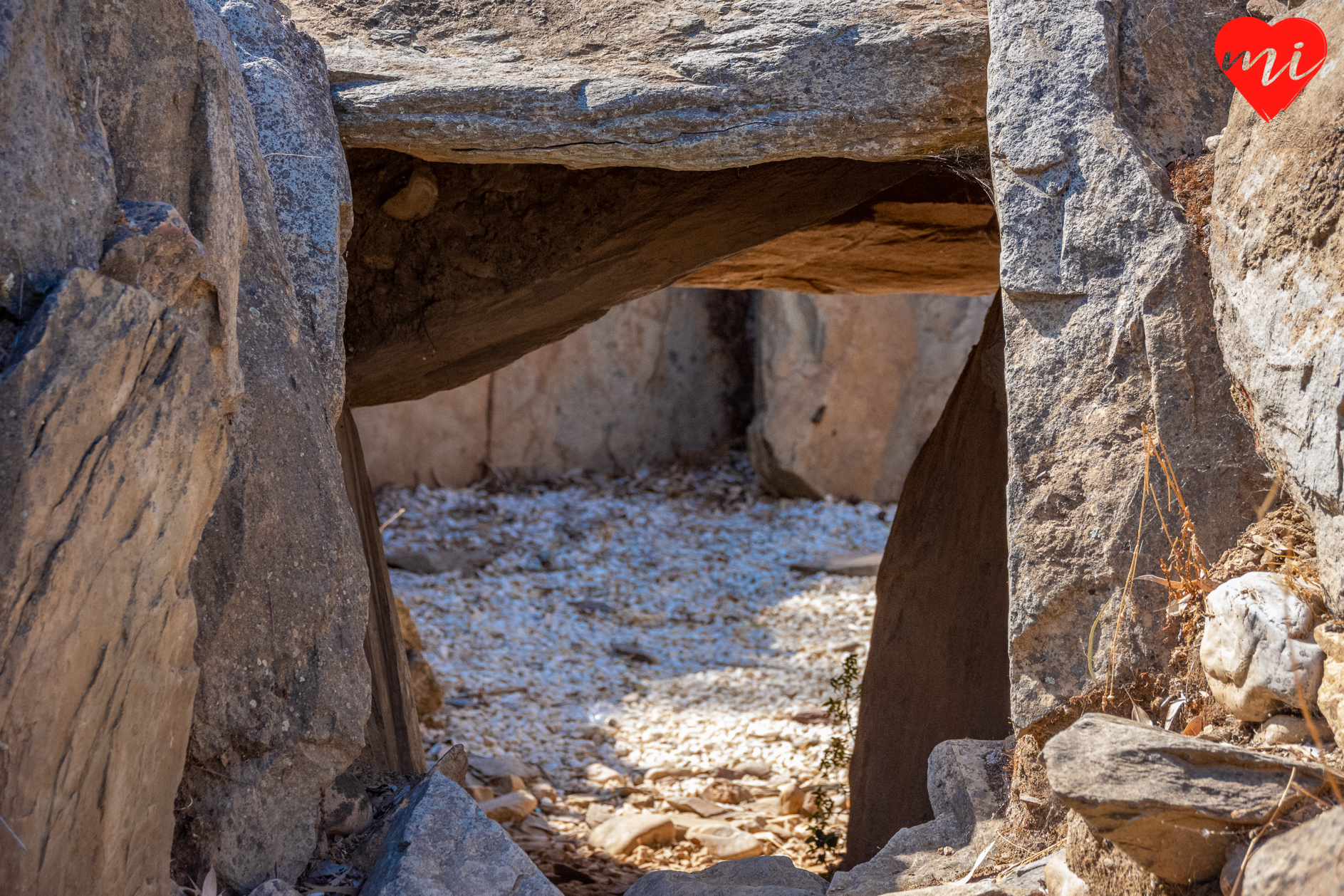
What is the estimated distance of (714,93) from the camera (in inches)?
91.8

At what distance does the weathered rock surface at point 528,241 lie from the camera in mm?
2934

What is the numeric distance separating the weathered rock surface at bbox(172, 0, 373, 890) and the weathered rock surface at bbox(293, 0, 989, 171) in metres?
0.43

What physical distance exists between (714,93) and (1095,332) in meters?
1.01

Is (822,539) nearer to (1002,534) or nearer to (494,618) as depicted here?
(494,618)

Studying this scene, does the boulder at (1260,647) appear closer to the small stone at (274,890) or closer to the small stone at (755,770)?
the small stone at (274,890)

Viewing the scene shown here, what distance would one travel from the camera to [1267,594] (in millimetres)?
1698

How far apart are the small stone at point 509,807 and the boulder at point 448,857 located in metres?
1.52

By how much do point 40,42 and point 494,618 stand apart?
179 inches

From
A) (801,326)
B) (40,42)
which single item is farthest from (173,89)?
(801,326)

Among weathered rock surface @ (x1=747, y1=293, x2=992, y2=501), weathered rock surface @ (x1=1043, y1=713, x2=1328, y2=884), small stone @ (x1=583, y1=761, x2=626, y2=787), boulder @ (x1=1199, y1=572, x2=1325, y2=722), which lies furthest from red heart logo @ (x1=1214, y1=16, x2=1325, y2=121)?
weathered rock surface @ (x1=747, y1=293, x2=992, y2=501)

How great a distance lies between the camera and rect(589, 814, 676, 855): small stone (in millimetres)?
3309

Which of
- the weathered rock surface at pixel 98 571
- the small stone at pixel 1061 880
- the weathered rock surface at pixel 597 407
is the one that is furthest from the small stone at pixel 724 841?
the weathered rock surface at pixel 597 407

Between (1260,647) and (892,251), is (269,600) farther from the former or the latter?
(892,251)

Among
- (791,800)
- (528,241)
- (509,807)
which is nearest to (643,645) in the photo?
(791,800)
